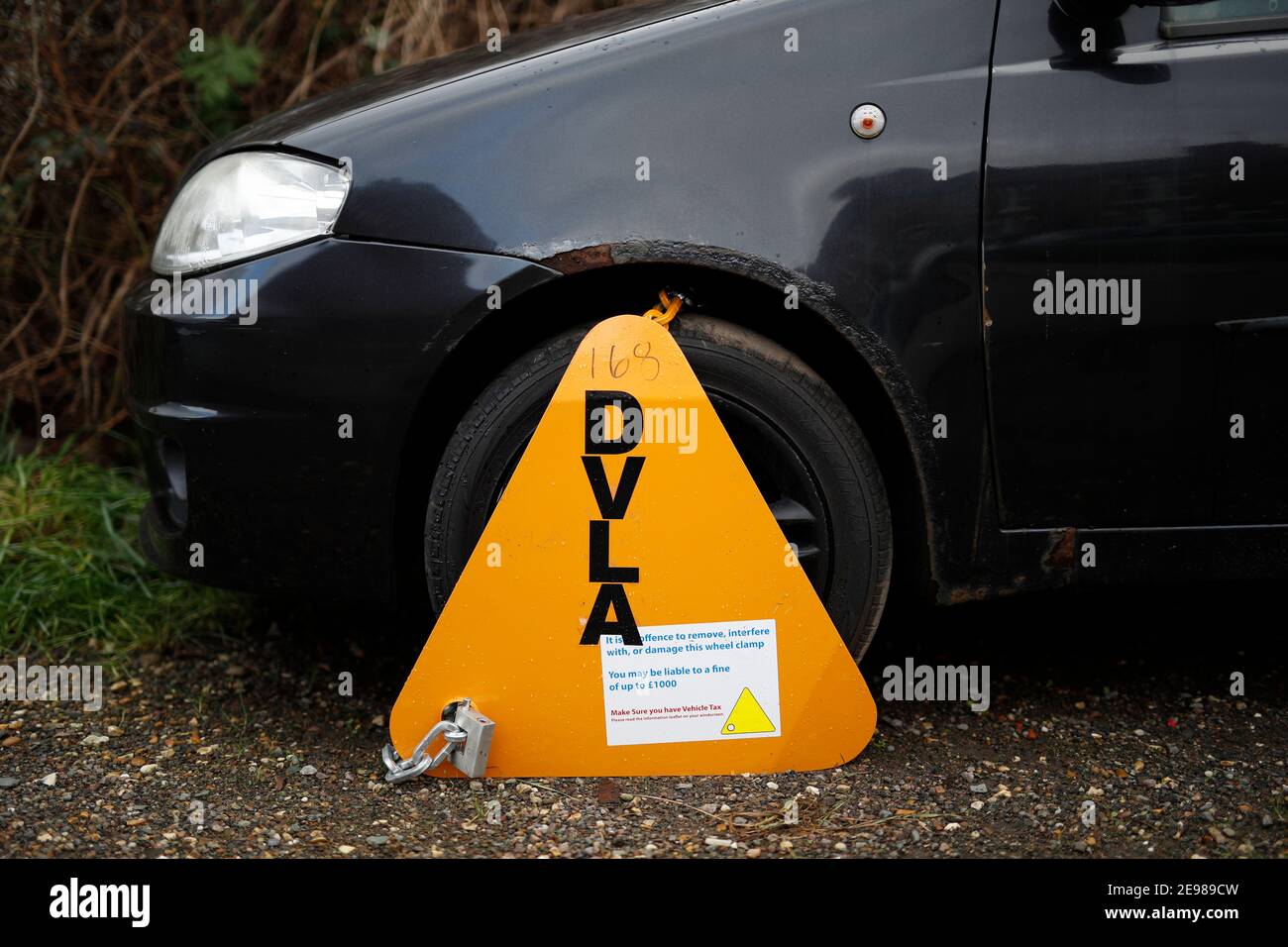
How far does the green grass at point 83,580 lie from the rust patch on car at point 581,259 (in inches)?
52.6

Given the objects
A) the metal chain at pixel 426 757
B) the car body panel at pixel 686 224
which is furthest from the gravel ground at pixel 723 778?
the car body panel at pixel 686 224

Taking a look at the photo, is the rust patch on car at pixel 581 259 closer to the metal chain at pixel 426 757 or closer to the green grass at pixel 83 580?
the metal chain at pixel 426 757

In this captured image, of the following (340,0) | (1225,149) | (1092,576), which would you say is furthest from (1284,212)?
(340,0)

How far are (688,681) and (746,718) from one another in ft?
0.43

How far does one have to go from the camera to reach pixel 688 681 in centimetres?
208

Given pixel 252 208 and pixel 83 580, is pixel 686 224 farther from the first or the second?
pixel 83 580

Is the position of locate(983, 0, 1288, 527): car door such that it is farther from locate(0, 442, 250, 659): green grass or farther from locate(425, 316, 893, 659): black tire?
locate(0, 442, 250, 659): green grass

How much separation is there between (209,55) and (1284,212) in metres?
2.92

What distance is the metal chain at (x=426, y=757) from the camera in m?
2.04

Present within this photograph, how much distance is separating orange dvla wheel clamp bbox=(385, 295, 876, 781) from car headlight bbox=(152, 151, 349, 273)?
0.52 m

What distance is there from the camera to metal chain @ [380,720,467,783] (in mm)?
2045

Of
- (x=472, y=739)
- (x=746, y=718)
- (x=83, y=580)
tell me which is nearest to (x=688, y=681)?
(x=746, y=718)

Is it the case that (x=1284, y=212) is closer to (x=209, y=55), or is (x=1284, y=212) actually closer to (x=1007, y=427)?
(x=1007, y=427)

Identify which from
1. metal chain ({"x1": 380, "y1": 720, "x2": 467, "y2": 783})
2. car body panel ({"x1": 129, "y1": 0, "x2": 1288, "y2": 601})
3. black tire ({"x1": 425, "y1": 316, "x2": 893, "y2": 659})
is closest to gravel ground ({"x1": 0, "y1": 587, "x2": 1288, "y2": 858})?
metal chain ({"x1": 380, "y1": 720, "x2": 467, "y2": 783})
